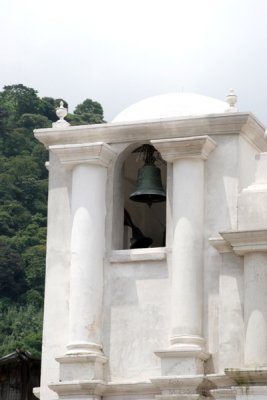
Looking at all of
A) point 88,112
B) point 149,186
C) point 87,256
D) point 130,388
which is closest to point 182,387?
point 130,388

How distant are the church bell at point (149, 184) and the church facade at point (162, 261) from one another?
5 cm

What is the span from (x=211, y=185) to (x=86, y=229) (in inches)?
90.0

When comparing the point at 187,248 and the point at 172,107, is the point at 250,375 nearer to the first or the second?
the point at 187,248

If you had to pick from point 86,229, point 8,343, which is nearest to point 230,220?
point 86,229

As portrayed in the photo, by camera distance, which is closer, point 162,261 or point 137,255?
point 162,261

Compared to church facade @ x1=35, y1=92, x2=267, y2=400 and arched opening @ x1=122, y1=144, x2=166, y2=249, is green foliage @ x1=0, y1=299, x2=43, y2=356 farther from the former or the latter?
church facade @ x1=35, y1=92, x2=267, y2=400

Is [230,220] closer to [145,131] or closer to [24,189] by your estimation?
[145,131]

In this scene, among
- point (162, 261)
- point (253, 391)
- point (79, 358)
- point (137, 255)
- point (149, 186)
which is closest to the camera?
point (253, 391)

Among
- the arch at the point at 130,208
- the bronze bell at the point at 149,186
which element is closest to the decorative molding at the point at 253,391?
the arch at the point at 130,208

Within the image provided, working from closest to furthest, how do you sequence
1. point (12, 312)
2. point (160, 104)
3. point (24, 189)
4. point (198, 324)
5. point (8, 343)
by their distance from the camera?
point (198, 324) → point (160, 104) → point (8, 343) → point (12, 312) → point (24, 189)

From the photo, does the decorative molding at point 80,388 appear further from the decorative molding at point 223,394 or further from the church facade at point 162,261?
the decorative molding at point 223,394

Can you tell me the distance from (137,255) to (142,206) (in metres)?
2.62

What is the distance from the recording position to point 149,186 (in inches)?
1110

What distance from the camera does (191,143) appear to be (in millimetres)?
26938
